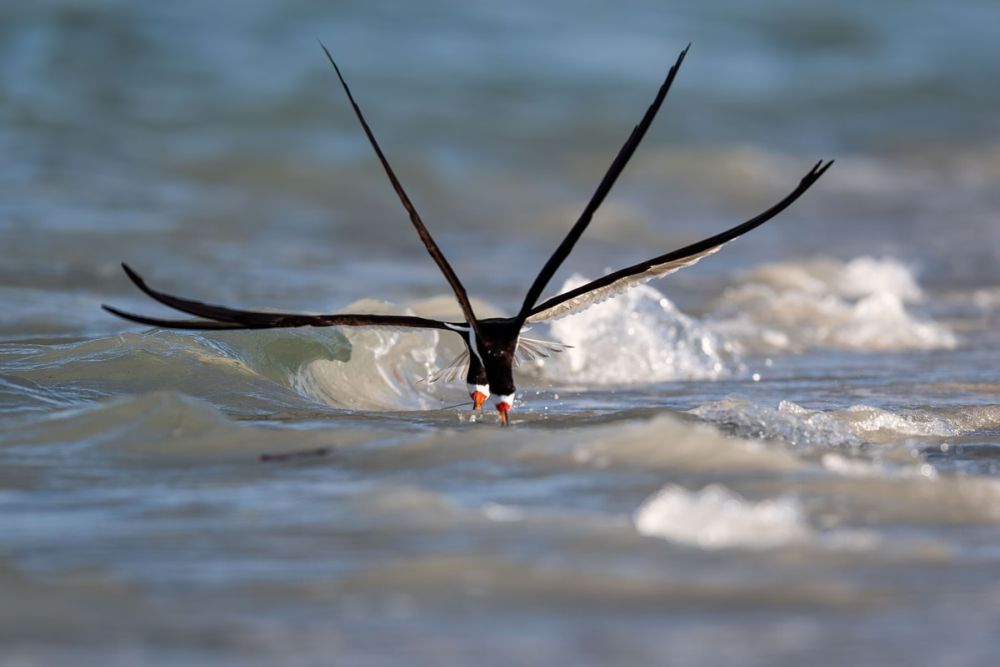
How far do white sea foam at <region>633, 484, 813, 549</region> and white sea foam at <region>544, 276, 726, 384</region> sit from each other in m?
2.94

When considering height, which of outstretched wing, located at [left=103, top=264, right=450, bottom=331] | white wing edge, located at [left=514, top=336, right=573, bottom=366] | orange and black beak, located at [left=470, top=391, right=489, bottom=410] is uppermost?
outstretched wing, located at [left=103, top=264, right=450, bottom=331]

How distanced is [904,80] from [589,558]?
56.8 feet

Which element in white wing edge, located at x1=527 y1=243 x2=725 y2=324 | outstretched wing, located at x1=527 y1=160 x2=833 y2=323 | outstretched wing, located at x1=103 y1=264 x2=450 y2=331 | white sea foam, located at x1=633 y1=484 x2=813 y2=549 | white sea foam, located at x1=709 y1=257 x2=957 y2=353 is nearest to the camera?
white sea foam, located at x1=633 y1=484 x2=813 y2=549

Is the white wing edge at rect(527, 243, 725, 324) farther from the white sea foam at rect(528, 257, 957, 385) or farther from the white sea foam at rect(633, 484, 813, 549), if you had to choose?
the white sea foam at rect(528, 257, 957, 385)

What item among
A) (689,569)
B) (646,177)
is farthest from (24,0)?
(689,569)

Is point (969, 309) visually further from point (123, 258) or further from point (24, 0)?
point (24, 0)

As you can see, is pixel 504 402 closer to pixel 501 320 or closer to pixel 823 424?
pixel 501 320

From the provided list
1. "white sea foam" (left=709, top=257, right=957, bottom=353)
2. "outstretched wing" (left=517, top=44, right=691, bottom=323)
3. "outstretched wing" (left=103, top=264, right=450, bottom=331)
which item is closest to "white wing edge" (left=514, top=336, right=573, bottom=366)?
"outstretched wing" (left=103, top=264, right=450, bottom=331)

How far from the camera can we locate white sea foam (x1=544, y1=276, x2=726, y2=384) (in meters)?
6.46

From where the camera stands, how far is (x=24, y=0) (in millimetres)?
18500

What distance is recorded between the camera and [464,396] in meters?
5.90

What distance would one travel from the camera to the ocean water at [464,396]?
291 cm

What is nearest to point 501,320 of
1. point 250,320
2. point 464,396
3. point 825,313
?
point 250,320

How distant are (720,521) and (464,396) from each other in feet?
8.86
